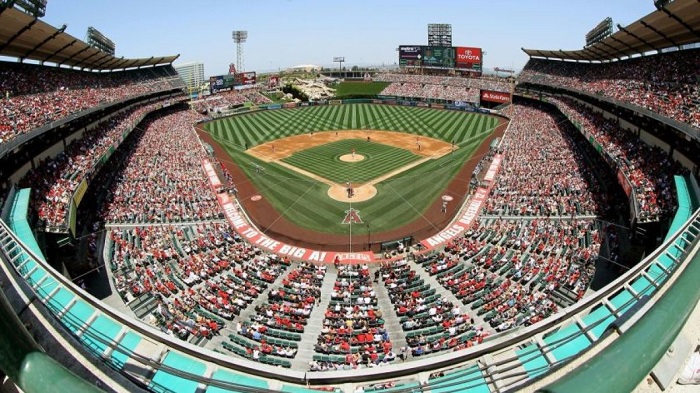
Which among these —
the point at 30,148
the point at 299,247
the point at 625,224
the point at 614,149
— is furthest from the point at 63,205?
the point at 614,149

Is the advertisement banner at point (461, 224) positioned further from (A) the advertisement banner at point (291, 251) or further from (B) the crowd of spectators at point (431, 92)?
(B) the crowd of spectators at point (431, 92)

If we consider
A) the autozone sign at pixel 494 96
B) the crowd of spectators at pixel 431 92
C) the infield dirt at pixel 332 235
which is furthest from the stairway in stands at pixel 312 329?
the crowd of spectators at pixel 431 92

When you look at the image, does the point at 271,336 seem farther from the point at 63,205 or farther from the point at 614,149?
the point at 614,149

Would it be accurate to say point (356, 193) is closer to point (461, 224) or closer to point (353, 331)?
point (461, 224)

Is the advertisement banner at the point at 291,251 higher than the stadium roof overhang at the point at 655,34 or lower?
lower

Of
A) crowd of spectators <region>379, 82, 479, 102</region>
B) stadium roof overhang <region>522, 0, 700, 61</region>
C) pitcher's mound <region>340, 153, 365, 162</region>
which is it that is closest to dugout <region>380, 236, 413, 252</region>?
pitcher's mound <region>340, 153, 365, 162</region>

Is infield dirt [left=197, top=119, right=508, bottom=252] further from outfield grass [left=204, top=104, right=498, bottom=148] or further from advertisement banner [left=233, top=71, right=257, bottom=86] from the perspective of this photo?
advertisement banner [left=233, top=71, right=257, bottom=86]
